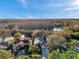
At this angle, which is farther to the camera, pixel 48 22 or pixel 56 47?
pixel 48 22

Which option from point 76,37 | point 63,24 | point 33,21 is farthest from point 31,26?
point 76,37

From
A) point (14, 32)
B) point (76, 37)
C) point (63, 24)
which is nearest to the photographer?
point (76, 37)

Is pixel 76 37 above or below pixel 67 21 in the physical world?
below

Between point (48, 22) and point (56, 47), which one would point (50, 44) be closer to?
point (56, 47)

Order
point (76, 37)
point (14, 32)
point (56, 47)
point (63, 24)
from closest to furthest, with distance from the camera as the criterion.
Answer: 1. point (56, 47)
2. point (76, 37)
3. point (14, 32)
4. point (63, 24)

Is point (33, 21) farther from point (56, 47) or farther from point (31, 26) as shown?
point (56, 47)

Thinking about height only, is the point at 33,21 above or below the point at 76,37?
above

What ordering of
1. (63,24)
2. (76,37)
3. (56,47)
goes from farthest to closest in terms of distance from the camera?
1. (63,24)
2. (76,37)
3. (56,47)

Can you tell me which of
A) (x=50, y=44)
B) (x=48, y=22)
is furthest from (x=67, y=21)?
(x=50, y=44)

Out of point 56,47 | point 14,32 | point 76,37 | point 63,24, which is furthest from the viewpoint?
point 63,24
